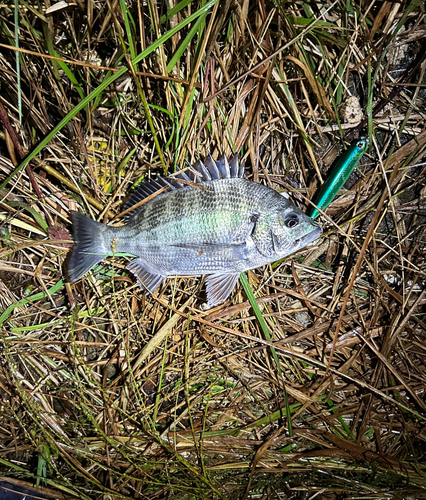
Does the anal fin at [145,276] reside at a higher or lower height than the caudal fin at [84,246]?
lower

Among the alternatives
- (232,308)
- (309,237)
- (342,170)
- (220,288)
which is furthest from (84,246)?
(342,170)

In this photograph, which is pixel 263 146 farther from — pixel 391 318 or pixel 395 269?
pixel 391 318

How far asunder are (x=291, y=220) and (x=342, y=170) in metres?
0.61

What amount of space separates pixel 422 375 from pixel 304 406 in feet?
3.21

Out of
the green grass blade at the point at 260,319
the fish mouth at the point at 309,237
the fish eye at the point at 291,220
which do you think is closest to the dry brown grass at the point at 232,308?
the green grass blade at the point at 260,319

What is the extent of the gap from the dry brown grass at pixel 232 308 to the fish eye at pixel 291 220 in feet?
1.21

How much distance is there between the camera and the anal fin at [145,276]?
7.63ft

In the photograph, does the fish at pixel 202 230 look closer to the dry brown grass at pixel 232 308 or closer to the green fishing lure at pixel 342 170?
the dry brown grass at pixel 232 308

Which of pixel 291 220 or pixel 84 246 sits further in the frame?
pixel 84 246

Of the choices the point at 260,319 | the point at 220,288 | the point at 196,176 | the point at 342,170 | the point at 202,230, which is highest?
the point at 196,176

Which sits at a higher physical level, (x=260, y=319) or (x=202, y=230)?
(x=202, y=230)

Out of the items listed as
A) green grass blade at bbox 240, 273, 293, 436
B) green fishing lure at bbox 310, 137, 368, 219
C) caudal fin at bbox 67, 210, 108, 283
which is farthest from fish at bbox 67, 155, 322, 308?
green fishing lure at bbox 310, 137, 368, 219

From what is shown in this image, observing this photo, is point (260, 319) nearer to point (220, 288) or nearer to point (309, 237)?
point (220, 288)

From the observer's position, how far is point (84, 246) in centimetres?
230
